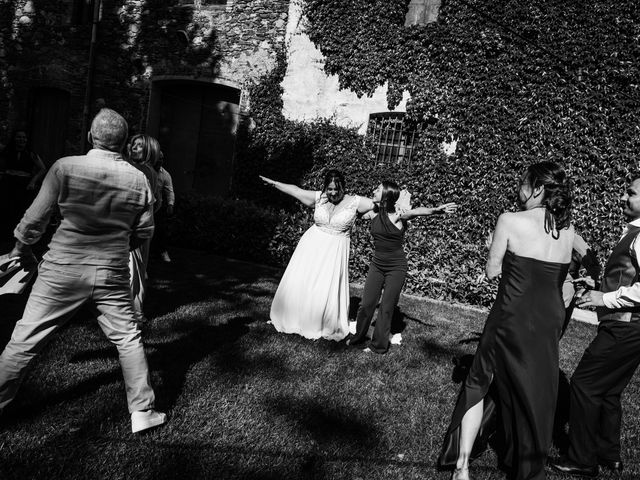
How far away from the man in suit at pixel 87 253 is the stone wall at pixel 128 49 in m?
10.4

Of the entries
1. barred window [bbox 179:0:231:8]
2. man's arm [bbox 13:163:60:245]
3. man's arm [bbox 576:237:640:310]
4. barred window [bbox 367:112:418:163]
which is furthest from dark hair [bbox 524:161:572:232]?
barred window [bbox 179:0:231:8]

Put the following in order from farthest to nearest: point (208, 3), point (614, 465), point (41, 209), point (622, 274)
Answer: point (208, 3) → point (614, 465) → point (622, 274) → point (41, 209)

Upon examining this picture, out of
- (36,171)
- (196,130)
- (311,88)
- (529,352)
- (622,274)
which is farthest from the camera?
(196,130)

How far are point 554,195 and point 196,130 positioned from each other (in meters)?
12.5

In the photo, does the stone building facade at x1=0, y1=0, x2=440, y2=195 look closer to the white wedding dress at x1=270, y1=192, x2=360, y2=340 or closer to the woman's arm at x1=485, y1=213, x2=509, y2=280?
the white wedding dress at x1=270, y1=192, x2=360, y2=340

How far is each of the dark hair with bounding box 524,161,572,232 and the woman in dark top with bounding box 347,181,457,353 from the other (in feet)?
7.17

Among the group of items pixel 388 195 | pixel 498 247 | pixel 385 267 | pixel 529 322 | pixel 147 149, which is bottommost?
pixel 385 267

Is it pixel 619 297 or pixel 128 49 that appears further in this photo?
pixel 128 49

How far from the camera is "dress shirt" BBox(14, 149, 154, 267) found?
2789mm

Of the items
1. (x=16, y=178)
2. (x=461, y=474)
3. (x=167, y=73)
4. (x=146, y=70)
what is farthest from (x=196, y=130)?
(x=461, y=474)

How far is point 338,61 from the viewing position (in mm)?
11789

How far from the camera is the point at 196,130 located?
14.0m

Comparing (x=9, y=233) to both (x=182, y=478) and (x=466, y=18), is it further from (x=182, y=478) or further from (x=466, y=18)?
(x=466, y=18)

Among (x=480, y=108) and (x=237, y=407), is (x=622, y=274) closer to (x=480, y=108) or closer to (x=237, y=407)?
(x=237, y=407)
